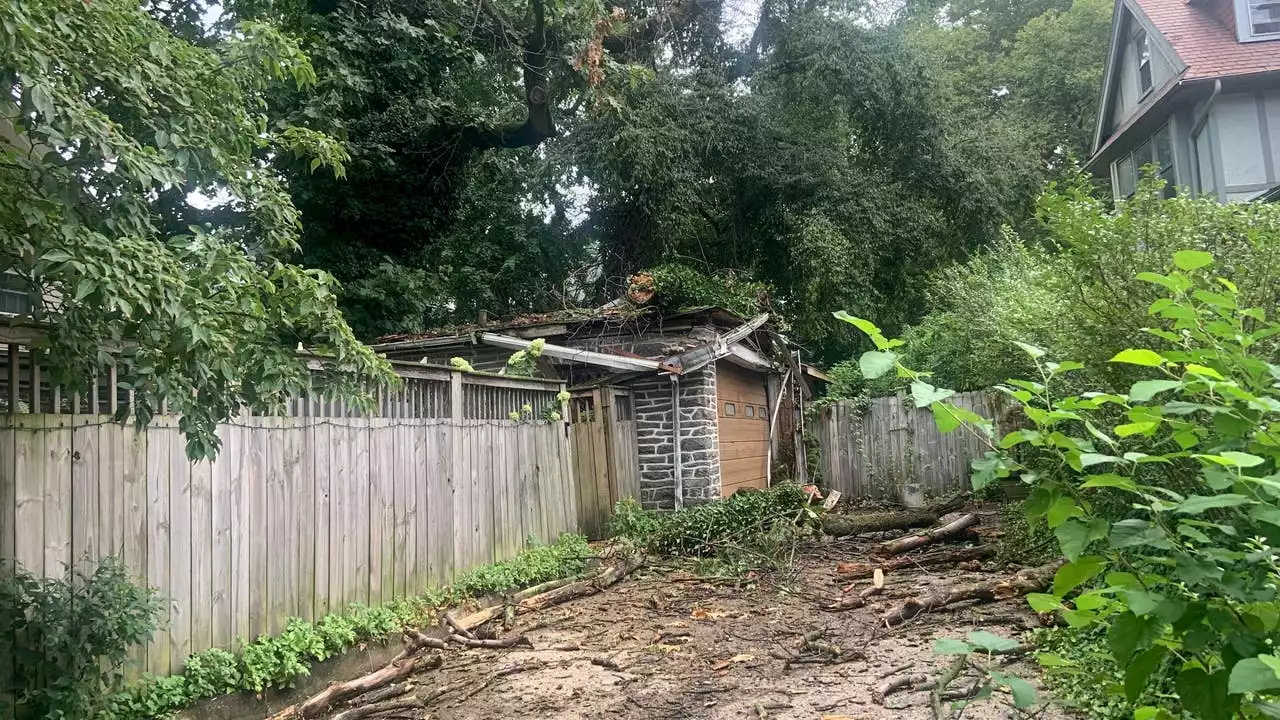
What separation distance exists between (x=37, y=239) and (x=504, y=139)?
1070cm

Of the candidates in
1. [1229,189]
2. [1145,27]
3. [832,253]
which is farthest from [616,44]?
[1229,189]

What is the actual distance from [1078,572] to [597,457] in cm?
805

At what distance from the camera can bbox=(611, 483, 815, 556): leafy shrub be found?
8.80m

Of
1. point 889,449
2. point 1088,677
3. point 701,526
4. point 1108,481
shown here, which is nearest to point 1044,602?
point 1108,481

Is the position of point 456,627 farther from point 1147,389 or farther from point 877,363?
point 1147,389

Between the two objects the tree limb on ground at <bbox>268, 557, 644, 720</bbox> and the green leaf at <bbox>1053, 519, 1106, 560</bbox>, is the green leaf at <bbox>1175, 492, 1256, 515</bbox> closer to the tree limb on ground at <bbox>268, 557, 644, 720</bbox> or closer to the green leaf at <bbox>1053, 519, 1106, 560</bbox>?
the green leaf at <bbox>1053, 519, 1106, 560</bbox>

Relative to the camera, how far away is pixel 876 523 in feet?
33.0

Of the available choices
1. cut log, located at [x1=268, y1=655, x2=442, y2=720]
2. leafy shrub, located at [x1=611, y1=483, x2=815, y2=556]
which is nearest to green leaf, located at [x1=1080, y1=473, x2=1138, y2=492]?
cut log, located at [x1=268, y1=655, x2=442, y2=720]

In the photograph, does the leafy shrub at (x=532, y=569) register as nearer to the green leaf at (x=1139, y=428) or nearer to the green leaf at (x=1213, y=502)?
the green leaf at (x=1139, y=428)

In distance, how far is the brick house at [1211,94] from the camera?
12.1m

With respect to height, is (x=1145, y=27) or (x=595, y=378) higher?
(x=1145, y=27)

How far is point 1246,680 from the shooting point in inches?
44.8

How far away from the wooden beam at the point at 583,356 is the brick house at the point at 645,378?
0.05ft

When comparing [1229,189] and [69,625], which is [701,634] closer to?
[69,625]
